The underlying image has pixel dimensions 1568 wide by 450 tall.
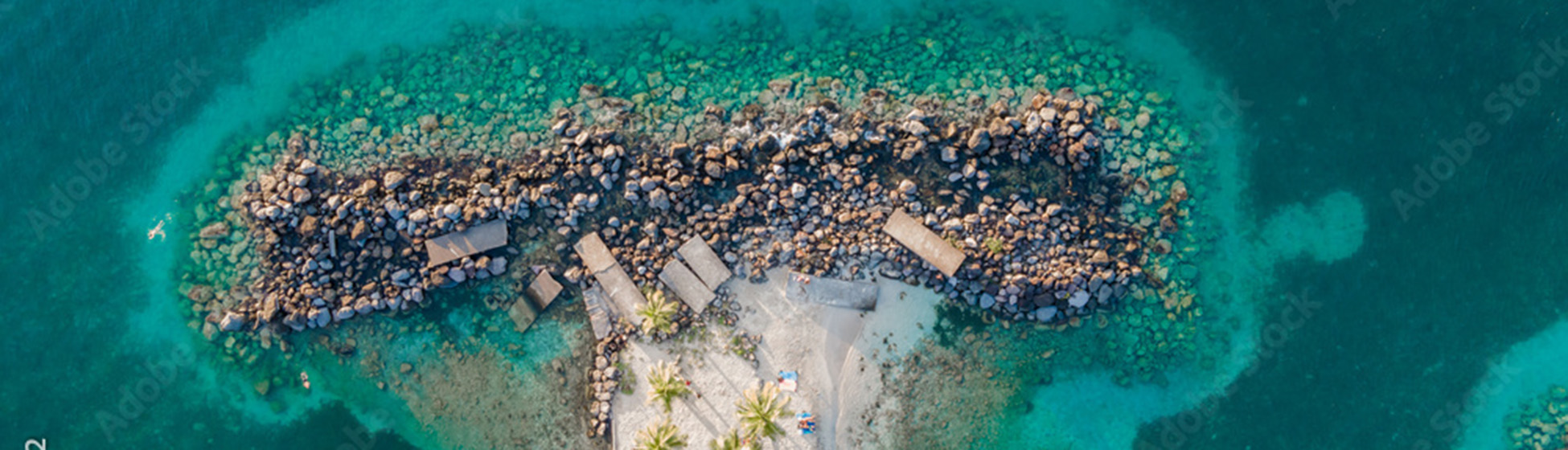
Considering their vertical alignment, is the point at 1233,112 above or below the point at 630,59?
below

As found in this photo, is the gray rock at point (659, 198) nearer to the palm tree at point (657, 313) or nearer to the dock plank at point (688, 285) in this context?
the dock plank at point (688, 285)

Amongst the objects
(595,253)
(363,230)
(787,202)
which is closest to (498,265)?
(595,253)

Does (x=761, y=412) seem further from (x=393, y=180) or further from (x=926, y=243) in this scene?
(x=393, y=180)

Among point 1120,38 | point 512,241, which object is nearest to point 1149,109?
point 1120,38

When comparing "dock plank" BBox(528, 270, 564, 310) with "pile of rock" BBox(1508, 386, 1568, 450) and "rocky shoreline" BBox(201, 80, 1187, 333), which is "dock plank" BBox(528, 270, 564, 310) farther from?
"pile of rock" BBox(1508, 386, 1568, 450)

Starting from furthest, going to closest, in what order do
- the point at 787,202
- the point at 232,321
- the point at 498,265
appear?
the point at 232,321 → the point at 498,265 → the point at 787,202

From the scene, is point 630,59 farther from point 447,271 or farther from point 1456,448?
point 1456,448
